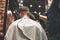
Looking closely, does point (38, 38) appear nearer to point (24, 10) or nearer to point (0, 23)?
point (24, 10)

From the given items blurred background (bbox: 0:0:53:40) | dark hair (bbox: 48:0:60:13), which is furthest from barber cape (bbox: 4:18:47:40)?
dark hair (bbox: 48:0:60:13)

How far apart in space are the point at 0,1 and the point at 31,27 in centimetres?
138

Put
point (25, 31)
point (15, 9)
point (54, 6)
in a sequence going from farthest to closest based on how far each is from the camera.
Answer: point (15, 9)
point (25, 31)
point (54, 6)

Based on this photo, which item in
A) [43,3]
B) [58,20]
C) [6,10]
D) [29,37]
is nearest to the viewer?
[58,20]

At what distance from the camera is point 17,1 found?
3857 mm

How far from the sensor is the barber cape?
2.89 metres

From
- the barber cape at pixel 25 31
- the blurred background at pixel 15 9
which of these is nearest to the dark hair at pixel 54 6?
the barber cape at pixel 25 31

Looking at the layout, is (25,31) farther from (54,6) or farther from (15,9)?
(54,6)

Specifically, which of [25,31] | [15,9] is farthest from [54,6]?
[15,9]

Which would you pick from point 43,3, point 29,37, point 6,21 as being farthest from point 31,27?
point 6,21

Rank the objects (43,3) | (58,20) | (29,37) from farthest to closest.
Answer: (43,3) → (29,37) → (58,20)

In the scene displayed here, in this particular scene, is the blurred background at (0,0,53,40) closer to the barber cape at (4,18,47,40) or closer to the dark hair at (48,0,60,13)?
the barber cape at (4,18,47,40)

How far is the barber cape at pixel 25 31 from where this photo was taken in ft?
9.47

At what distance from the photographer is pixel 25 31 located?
9.55ft
